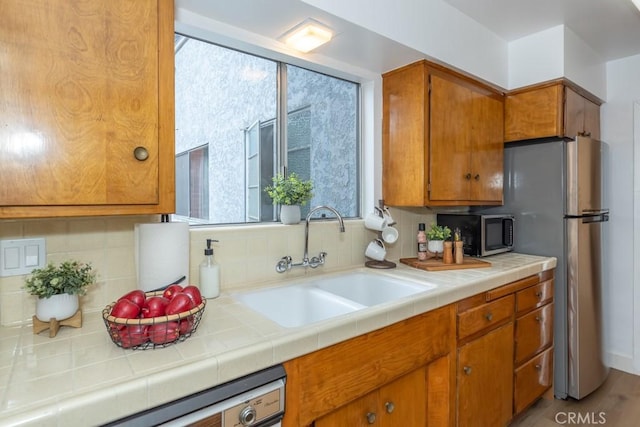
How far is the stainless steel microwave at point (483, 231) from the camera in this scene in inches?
87.7

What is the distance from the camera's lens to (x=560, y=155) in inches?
89.2

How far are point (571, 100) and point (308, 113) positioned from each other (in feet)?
5.88

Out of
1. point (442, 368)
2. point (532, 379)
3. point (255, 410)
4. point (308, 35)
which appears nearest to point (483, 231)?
point (532, 379)

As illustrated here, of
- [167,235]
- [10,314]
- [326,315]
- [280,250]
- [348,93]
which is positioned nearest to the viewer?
[10,314]

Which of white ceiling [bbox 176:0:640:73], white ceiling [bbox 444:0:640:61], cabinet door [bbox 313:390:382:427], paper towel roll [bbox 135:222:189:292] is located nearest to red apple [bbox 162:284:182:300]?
paper towel roll [bbox 135:222:189:292]

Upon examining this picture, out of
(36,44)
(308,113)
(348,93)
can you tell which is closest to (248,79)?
(308,113)

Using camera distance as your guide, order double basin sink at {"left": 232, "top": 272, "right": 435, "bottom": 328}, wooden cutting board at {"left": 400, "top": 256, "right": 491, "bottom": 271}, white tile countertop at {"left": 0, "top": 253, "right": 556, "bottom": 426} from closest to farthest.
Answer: white tile countertop at {"left": 0, "top": 253, "right": 556, "bottom": 426} < double basin sink at {"left": 232, "top": 272, "right": 435, "bottom": 328} < wooden cutting board at {"left": 400, "top": 256, "right": 491, "bottom": 271}

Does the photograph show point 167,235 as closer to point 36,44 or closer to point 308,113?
point 36,44

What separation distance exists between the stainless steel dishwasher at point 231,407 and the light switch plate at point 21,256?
2.30 ft

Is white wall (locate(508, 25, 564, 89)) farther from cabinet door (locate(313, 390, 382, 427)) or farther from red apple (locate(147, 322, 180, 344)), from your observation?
red apple (locate(147, 322, 180, 344))

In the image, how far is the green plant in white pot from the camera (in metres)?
0.99

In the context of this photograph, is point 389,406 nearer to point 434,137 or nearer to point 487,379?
point 487,379

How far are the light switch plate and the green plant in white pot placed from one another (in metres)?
0.09

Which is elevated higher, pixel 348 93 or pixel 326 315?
pixel 348 93
